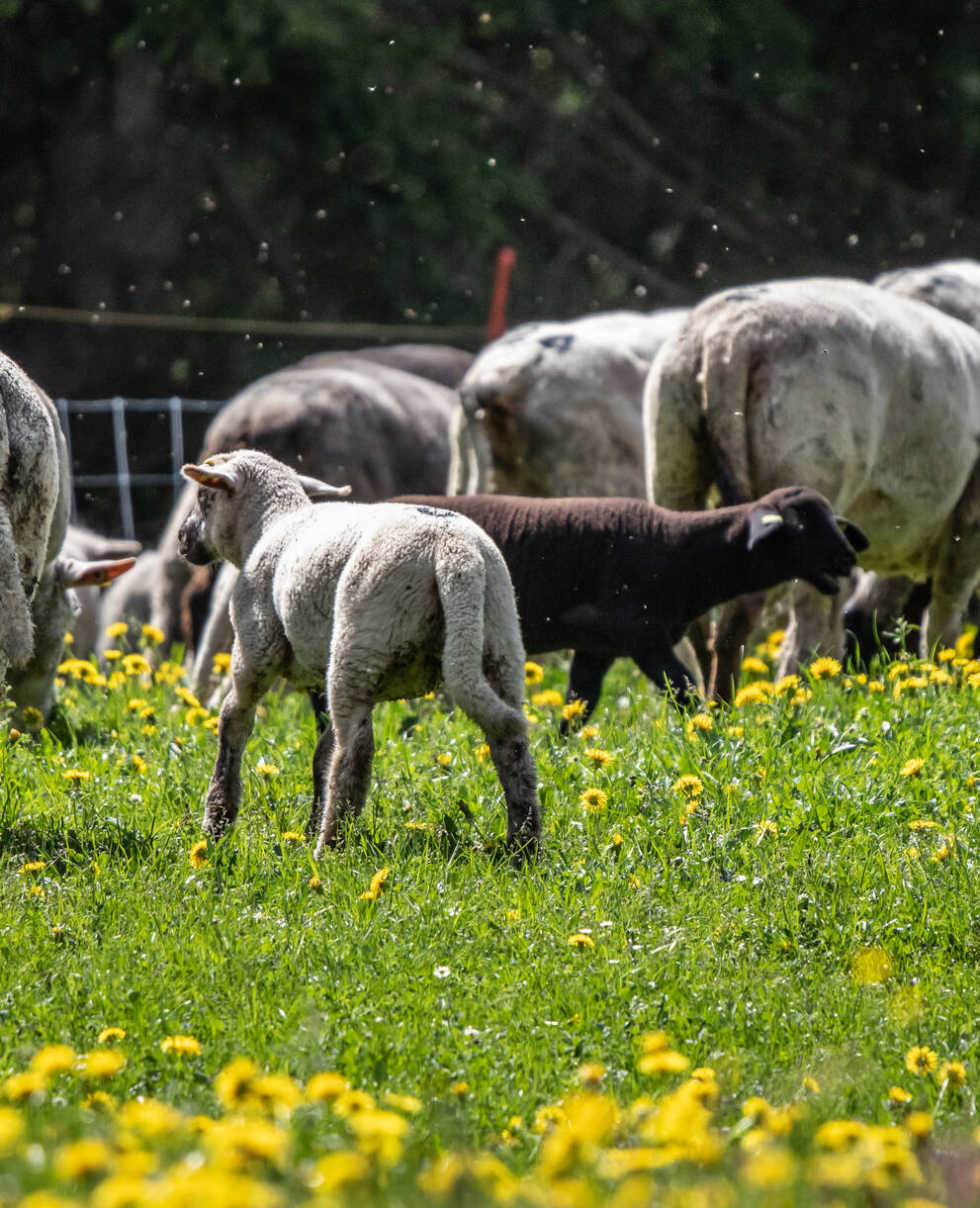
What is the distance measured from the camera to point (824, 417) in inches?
264

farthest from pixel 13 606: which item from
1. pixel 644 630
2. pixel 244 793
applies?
pixel 644 630

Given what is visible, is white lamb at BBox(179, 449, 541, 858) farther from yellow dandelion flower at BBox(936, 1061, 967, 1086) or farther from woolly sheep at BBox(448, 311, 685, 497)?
woolly sheep at BBox(448, 311, 685, 497)

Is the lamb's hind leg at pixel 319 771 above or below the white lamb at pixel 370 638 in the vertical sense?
below

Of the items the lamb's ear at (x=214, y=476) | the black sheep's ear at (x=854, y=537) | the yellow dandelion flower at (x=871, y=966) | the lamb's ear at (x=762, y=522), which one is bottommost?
the yellow dandelion flower at (x=871, y=966)

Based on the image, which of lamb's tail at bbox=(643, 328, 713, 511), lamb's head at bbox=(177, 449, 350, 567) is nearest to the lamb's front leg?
lamb's head at bbox=(177, 449, 350, 567)

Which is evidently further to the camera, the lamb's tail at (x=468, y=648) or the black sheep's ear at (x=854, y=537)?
the black sheep's ear at (x=854, y=537)

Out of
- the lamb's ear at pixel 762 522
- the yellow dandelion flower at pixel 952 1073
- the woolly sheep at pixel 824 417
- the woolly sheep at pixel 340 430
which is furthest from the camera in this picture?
the woolly sheep at pixel 340 430

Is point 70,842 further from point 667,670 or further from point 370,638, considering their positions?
→ point 667,670

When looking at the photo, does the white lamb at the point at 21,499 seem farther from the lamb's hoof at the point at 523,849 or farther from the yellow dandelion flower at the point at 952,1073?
the yellow dandelion flower at the point at 952,1073

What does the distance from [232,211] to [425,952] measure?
1410 cm

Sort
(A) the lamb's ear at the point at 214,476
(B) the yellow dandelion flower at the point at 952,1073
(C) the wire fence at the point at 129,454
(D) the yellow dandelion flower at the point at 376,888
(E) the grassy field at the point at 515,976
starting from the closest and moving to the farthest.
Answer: (E) the grassy field at the point at 515,976
(B) the yellow dandelion flower at the point at 952,1073
(D) the yellow dandelion flower at the point at 376,888
(A) the lamb's ear at the point at 214,476
(C) the wire fence at the point at 129,454

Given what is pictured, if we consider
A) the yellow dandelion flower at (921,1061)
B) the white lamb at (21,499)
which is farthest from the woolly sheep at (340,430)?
the yellow dandelion flower at (921,1061)

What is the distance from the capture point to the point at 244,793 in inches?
203

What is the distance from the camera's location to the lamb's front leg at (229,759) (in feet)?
15.5
